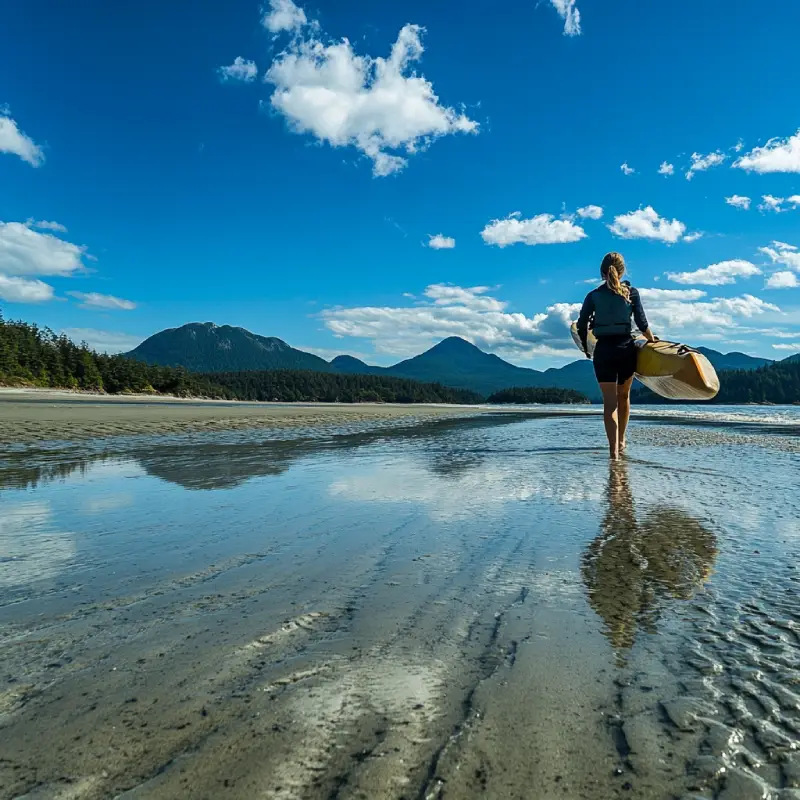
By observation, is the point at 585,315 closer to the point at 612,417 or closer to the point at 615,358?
the point at 615,358

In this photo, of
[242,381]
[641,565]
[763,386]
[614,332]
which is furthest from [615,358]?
[242,381]

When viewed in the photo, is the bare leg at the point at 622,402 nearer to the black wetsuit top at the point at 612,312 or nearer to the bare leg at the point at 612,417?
the bare leg at the point at 612,417

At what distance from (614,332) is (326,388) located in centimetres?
15287

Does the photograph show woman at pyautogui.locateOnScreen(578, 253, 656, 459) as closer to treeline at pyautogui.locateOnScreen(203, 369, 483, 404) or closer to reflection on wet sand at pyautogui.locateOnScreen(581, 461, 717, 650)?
reflection on wet sand at pyautogui.locateOnScreen(581, 461, 717, 650)

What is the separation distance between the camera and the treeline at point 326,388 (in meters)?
156

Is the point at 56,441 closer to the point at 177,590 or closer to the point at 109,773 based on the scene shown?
the point at 177,590

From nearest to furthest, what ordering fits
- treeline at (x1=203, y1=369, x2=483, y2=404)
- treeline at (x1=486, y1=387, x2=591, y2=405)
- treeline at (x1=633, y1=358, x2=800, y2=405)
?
treeline at (x1=633, y1=358, x2=800, y2=405) → treeline at (x1=203, y1=369, x2=483, y2=404) → treeline at (x1=486, y1=387, x2=591, y2=405)

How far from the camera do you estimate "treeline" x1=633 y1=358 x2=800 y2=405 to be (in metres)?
140

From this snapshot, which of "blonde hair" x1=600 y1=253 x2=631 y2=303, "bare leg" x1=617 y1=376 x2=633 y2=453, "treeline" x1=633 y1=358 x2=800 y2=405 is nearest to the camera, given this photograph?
"blonde hair" x1=600 y1=253 x2=631 y2=303

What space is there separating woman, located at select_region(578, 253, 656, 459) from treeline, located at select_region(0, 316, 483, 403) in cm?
8853

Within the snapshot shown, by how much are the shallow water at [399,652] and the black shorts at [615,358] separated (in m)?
4.81

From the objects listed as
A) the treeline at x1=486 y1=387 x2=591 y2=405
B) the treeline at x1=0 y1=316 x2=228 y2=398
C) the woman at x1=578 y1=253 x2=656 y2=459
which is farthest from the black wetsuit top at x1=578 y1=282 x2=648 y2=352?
the treeline at x1=486 y1=387 x2=591 y2=405

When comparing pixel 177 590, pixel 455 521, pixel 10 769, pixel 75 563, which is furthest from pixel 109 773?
pixel 455 521

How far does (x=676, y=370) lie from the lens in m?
9.06
